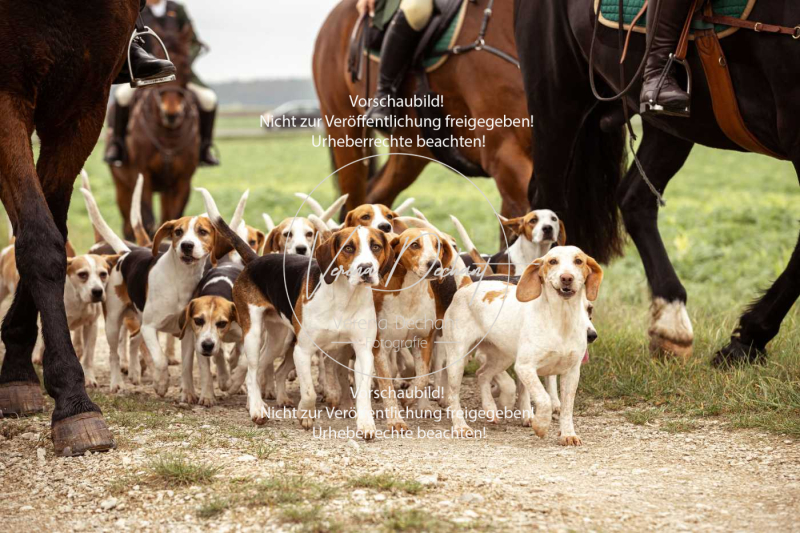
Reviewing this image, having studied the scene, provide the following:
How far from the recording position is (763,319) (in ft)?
19.8

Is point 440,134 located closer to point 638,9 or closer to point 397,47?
point 397,47

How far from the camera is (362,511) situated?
377cm

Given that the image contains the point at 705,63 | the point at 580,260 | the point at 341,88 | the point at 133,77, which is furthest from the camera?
the point at 341,88

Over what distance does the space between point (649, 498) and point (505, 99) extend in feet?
13.6

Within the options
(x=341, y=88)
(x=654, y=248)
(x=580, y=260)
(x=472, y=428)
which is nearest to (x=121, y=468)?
(x=472, y=428)

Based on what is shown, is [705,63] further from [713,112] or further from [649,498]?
[649,498]

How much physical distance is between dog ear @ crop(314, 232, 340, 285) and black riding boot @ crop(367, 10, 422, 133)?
124 inches

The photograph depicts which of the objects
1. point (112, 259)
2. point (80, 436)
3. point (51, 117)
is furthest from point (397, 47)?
point (80, 436)

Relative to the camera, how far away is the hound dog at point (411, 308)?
5.30 m

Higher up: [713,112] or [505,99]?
[505,99]

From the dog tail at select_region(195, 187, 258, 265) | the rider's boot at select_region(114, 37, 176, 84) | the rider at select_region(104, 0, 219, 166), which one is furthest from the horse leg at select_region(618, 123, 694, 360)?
the rider at select_region(104, 0, 219, 166)

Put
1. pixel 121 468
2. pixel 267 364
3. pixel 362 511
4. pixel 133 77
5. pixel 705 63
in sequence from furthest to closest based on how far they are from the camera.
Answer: pixel 267 364, pixel 133 77, pixel 705 63, pixel 121 468, pixel 362 511

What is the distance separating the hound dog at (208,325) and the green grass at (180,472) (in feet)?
5.72

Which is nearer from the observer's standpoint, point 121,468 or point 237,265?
point 121,468
